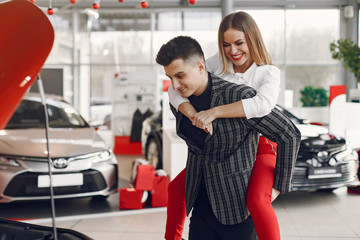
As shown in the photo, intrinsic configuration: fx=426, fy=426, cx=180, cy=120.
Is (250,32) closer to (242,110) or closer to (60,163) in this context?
(242,110)

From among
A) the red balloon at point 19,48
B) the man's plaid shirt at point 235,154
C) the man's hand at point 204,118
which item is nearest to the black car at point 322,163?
the man's plaid shirt at point 235,154

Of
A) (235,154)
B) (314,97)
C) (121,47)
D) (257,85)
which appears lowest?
(314,97)

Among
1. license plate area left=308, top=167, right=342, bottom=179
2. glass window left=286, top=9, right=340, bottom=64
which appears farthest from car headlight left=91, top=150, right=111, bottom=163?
glass window left=286, top=9, right=340, bottom=64

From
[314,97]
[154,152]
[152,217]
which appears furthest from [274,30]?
[152,217]

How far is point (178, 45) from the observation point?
5.05 ft

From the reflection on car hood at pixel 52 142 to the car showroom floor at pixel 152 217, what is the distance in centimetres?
65

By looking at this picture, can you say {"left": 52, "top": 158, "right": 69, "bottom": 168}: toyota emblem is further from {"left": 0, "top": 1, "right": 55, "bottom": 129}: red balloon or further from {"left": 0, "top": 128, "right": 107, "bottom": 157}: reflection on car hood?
{"left": 0, "top": 1, "right": 55, "bottom": 129}: red balloon

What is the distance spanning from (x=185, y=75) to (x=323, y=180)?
3508 millimetres

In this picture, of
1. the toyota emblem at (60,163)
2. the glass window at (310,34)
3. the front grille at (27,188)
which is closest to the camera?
the front grille at (27,188)

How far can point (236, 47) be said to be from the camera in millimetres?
1794

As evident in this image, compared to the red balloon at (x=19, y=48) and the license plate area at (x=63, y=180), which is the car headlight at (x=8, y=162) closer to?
the license plate area at (x=63, y=180)

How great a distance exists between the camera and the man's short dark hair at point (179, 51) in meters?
1.52

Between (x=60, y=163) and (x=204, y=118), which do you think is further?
(x=60, y=163)

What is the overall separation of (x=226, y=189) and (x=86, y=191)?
2908 millimetres
